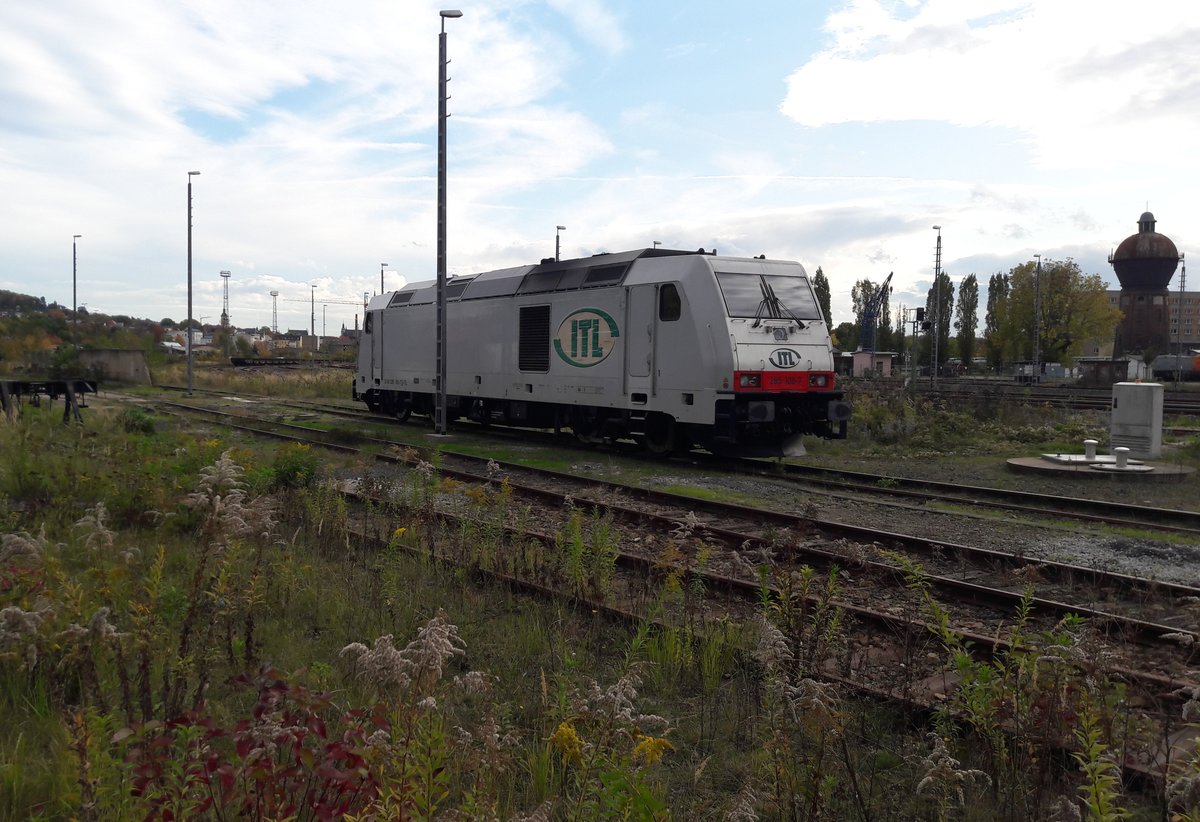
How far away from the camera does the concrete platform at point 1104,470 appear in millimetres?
13555

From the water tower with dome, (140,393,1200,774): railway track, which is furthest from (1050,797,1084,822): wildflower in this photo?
the water tower with dome

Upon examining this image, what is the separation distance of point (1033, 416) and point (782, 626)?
18963mm

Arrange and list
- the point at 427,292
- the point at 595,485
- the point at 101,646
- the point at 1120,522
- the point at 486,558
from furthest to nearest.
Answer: the point at 427,292
the point at 595,485
the point at 1120,522
the point at 486,558
the point at 101,646

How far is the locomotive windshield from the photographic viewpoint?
45.5 ft

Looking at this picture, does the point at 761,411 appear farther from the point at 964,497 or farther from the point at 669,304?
the point at 964,497

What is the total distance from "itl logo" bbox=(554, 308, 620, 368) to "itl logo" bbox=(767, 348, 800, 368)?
9.02 ft

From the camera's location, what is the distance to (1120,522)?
1027cm

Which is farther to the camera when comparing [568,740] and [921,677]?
[921,677]

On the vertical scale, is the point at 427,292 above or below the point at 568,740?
above

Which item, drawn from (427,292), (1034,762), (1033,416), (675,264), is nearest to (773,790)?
(1034,762)

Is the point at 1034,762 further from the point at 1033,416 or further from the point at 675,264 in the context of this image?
the point at 1033,416

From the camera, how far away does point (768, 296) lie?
14273mm

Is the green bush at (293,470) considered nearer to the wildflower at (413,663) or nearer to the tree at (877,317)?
the wildflower at (413,663)

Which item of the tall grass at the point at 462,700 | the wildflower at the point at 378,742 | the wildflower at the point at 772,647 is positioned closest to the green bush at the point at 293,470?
the tall grass at the point at 462,700
